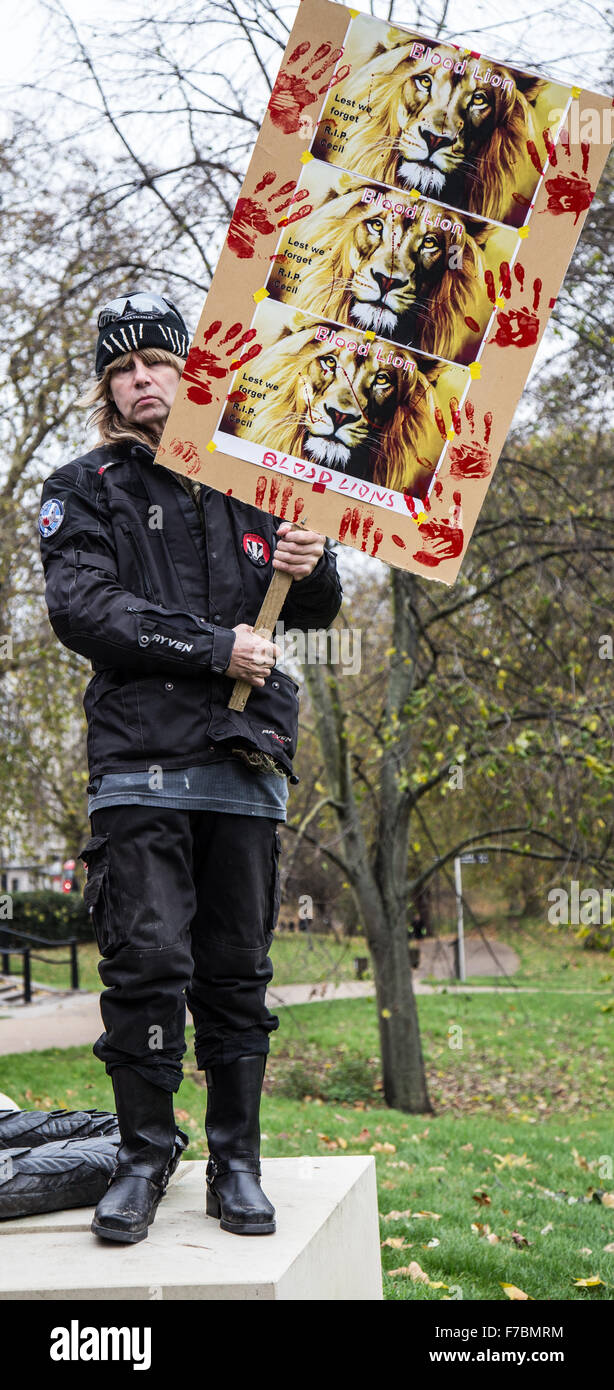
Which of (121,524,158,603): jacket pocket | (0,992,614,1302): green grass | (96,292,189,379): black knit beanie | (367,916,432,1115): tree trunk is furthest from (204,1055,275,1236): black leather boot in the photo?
(367,916,432,1115): tree trunk

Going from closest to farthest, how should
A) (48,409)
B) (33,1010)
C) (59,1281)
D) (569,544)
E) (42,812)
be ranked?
(59,1281) → (569,544) → (48,409) → (42,812) → (33,1010)

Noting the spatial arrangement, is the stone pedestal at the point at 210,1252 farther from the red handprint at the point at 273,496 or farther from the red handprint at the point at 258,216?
the red handprint at the point at 258,216

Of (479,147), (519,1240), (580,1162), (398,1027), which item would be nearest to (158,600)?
(479,147)

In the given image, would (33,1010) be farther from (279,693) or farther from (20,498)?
(279,693)

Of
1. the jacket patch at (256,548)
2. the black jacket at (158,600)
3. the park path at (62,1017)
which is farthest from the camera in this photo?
the park path at (62,1017)

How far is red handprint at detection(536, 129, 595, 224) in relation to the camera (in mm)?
2752

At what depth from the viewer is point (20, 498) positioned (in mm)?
10945

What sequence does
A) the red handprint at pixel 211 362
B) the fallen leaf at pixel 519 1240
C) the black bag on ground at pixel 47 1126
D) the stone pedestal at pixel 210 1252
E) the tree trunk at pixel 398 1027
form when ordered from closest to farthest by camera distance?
the stone pedestal at pixel 210 1252 → the red handprint at pixel 211 362 → the black bag on ground at pixel 47 1126 → the fallen leaf at pixel 519 1240 → the tree trunk at pixel 398 1027

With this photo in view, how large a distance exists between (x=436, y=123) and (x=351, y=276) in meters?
0.41

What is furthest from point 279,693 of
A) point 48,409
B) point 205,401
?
point 48,409

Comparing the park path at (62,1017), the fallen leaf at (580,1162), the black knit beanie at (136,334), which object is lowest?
the park path at (62,1017)

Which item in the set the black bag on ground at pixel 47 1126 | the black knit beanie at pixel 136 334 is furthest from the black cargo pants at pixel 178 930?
the black knit beanie at pixel 136 334

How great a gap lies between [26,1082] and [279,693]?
25.1ft

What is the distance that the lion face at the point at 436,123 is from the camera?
2738 mm
